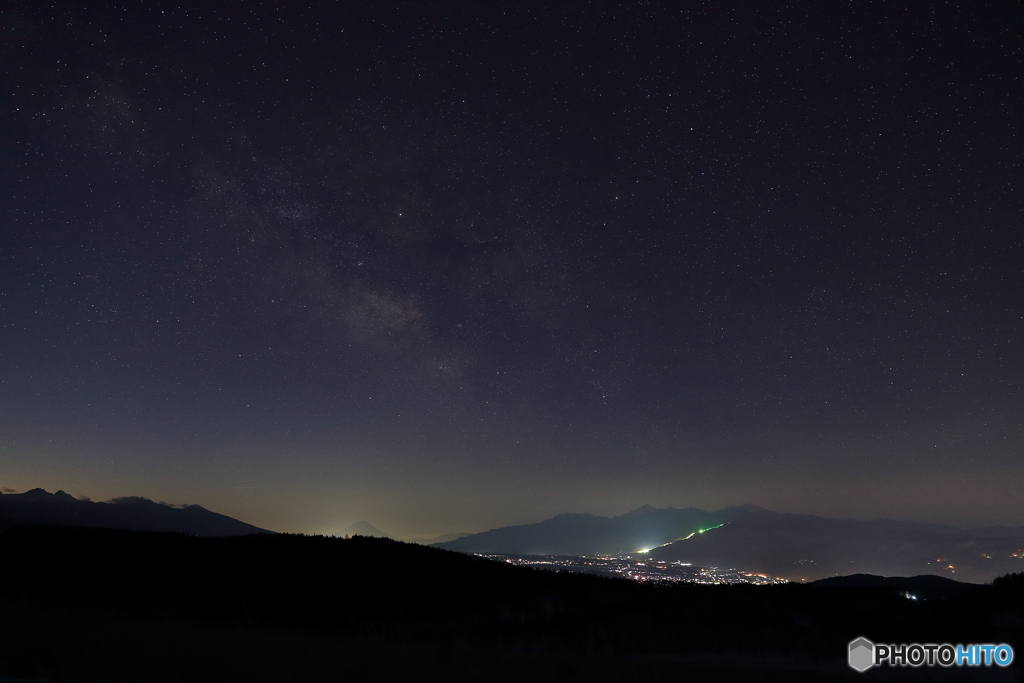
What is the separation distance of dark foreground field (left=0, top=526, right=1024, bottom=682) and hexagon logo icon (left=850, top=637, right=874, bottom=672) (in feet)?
0.97

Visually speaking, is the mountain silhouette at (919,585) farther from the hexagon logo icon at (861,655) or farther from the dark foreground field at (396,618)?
the hexagon logo icon at (861,655)

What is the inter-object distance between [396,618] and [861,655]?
13.1m

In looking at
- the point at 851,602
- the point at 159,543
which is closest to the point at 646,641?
the point at 851,602

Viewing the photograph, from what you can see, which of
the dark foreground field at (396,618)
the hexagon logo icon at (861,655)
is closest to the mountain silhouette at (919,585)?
the dark foreground field at (396,618)

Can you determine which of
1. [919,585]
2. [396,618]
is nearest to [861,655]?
[396,618]

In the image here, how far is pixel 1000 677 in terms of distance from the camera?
10.7 meters

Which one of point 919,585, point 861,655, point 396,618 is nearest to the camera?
point 861,655

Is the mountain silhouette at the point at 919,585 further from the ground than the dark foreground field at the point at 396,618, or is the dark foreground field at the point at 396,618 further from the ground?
the dark foreground field at the point at 396,618

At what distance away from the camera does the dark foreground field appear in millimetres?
8078

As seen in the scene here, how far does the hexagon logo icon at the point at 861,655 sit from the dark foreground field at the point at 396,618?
→ 30cm

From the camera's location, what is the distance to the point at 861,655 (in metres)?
13.0

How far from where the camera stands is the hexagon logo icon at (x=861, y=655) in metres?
12.1

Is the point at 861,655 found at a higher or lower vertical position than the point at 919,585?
higher

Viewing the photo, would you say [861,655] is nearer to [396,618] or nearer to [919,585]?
[396,618]
